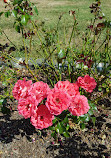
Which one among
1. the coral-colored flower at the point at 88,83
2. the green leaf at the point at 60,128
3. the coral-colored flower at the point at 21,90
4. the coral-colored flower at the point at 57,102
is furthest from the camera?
the coral-colored flower at the point at 88,83

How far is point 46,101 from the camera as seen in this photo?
1053 mm

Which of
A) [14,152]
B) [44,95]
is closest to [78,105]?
[44,95]

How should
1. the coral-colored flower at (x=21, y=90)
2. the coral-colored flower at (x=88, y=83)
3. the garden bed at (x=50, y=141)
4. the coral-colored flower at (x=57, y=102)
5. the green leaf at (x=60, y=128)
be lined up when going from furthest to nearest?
1. the garden bed at (x=50, y=141)
2. the coral-colored flower at (x=88, y=83)
3. the green leaf at (x=60, y=128)
4. the coral-colored flower at (x=21, y=90)
5. the coral-colored flower at (x=57, y=102)

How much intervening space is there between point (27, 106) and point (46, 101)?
0.17m

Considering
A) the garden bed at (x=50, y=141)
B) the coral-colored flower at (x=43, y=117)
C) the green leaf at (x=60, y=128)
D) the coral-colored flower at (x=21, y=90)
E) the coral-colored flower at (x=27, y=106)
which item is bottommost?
the garden bed at (x=50, y=141)

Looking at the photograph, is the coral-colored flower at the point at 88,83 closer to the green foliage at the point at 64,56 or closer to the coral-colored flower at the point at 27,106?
the green foliage at the point at 64,56

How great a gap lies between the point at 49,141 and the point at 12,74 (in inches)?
46.8

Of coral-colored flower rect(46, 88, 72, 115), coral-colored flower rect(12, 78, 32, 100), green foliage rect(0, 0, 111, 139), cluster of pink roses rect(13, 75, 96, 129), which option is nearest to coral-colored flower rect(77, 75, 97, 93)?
green foliage rect(0, 0, 111, 139)

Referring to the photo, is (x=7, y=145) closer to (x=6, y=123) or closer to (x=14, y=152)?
(x=14, y=152)

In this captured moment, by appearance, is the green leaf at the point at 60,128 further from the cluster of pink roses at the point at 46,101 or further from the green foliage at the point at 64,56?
the cluster of pink roses at the point at 46,101

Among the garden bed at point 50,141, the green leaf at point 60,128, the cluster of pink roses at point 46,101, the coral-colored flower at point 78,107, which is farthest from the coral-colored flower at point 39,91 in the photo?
the garden bed at point 50,141

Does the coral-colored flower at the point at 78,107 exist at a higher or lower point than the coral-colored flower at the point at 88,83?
lower

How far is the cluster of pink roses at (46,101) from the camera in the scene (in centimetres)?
105

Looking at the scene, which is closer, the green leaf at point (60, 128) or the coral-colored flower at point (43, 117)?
the coral-colored flower at point (43, 117)
